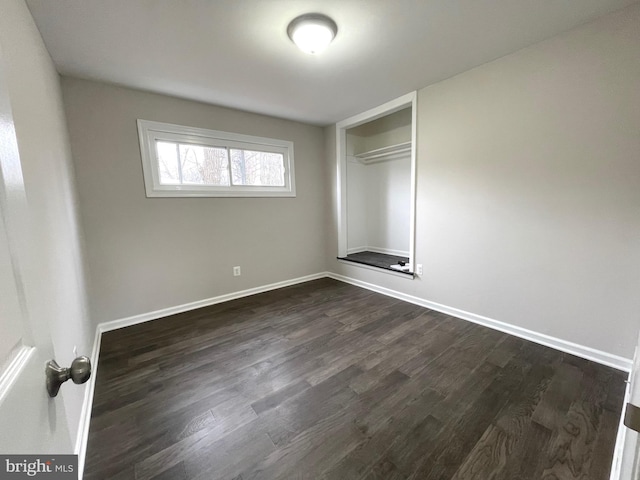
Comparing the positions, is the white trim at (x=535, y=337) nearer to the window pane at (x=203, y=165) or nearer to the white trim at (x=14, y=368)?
the window pane at (x=203, y=165)

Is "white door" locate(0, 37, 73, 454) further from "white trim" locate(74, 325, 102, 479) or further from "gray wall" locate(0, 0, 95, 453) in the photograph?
"white trim" locate(74, 325, 102, 479)

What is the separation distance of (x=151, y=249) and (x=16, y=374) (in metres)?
2.83

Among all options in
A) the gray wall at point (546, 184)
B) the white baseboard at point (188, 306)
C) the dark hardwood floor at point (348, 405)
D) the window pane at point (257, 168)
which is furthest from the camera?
the window pane at point (257, 168)

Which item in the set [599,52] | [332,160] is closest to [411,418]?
[599,52]

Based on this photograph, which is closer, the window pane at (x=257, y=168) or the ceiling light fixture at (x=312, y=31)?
the ceiling light fixture at (x=312, y=31)

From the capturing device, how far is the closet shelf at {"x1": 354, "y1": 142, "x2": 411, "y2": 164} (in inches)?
161

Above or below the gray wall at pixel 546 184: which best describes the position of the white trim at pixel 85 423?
below

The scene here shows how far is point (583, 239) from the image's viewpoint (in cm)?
198

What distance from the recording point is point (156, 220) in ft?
9.45

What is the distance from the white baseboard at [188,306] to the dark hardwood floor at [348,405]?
11.1 inches

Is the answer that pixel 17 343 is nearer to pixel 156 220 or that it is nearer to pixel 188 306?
pixel 156 220

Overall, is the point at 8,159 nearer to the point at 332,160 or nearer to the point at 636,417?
the point at 636,417

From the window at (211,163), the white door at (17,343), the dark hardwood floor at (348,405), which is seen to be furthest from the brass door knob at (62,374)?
the window at (211,163)

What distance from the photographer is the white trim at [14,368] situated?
1.19 feet
